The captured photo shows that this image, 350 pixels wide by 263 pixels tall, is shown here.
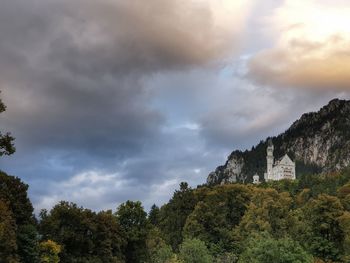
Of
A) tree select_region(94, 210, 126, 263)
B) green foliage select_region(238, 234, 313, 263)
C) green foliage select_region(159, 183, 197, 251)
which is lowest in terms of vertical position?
green foliage select_region(238, 234, 313, 263)

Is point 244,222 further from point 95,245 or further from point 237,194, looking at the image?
point 95,245

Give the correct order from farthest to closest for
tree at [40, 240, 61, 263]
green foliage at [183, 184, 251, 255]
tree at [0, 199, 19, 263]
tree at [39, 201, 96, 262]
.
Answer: green foliage at [183, 184, 251, 255] → tree at [39, 201, 96, 262] → tree at [40, 240, 61, 263] → tree at [0, 199, 19, 263]

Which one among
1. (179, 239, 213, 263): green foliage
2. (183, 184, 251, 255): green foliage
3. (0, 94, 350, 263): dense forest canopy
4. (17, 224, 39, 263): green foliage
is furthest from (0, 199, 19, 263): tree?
(183, 184, 251, 255): green foliage

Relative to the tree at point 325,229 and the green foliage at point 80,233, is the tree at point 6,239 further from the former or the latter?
the tree at point 325,229

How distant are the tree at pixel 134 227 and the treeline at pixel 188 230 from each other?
6.1 inches

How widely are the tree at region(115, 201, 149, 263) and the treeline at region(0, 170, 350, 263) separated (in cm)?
16

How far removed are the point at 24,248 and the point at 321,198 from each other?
Answer: 1605 inches

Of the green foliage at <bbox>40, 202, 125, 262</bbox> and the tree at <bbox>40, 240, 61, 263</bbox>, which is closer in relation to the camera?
the tree at <bbox>40, 240, 61, 263</bbox>

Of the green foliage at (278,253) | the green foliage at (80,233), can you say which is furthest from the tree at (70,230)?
the green foliage at (278,253)

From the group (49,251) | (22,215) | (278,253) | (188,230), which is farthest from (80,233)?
(278,253)

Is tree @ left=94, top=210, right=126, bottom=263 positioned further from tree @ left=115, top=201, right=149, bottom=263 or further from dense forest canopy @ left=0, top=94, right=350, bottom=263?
tree @ left=115, top=201, right=149, bottom=263

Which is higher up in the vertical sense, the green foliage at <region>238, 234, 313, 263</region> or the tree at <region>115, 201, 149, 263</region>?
the tree at <region>115, 201, 149, 263</region>

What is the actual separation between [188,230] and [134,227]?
369 inches

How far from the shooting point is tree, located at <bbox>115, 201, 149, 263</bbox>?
284ft
